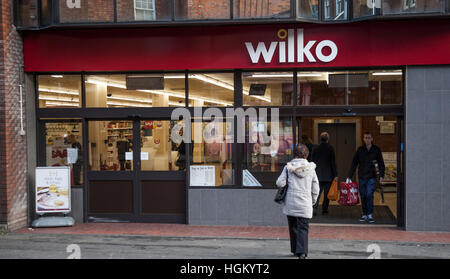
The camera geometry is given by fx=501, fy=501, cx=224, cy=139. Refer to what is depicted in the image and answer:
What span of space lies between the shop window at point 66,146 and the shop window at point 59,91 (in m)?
0.45

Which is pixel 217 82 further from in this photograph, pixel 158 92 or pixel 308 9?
pixel 308 9

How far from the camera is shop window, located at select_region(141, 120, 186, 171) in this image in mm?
11078

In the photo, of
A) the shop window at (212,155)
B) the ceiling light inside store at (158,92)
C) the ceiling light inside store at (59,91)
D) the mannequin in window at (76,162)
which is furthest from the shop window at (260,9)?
the mannequin in window at (76,162)

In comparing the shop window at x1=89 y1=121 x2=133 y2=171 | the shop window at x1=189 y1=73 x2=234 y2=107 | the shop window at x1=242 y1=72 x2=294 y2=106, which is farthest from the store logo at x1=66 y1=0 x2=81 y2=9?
the shop window at x1=242 y1=72 x2=294 y2=106

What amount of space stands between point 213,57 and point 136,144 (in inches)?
103

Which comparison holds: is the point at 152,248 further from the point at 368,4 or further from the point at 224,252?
the point at 368,4

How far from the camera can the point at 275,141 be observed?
35.7 feet

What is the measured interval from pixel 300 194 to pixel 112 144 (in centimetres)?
527

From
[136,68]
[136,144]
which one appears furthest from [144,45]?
[136,144]

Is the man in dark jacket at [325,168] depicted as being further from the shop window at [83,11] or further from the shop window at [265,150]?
the shop window at [83,11]

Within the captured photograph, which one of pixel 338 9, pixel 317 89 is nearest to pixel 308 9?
pixel 338 9

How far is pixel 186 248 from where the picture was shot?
887cm

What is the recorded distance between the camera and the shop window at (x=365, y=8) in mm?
9812

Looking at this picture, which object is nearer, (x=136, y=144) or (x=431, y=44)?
(x=431, y=44)
